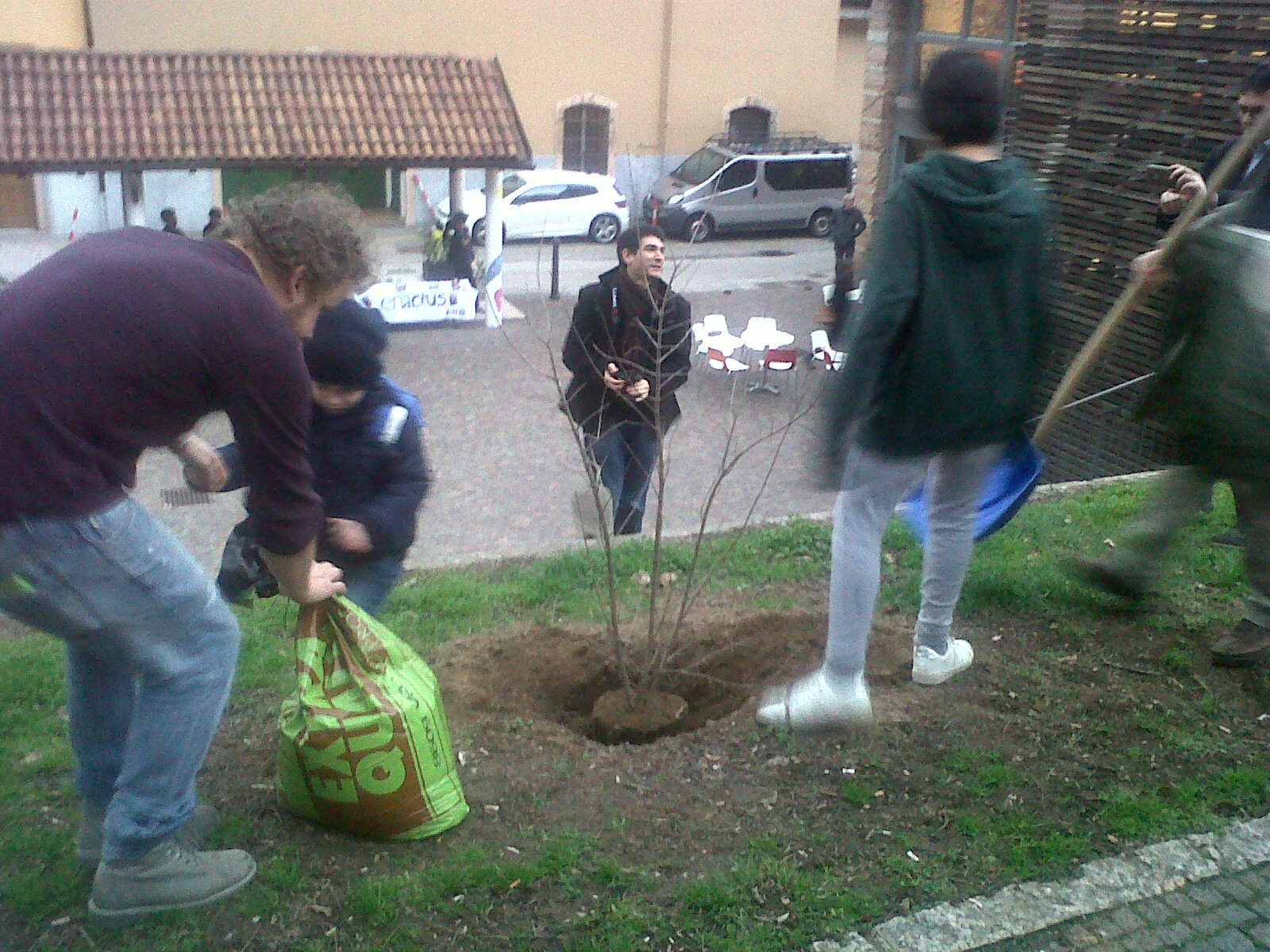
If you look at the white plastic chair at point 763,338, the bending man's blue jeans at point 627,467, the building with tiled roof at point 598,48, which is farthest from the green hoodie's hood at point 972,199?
the building with tiled roof at point 598,48

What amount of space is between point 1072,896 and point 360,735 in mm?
1714

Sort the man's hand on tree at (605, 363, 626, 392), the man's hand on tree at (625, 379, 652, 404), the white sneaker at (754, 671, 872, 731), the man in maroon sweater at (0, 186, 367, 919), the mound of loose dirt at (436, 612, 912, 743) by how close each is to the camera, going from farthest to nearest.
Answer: the man's hand on tree at (625, 379, 652, 404) < the man's hand on tree at (605, 363, 626, 392) < the mound of loose dirt at (436, 612, 912, 743) < the white sneaker at (754, 671, 872, 731) < the man in maroon sweater at (0, 186, 367, 919)

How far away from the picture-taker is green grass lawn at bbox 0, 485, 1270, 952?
2.84m

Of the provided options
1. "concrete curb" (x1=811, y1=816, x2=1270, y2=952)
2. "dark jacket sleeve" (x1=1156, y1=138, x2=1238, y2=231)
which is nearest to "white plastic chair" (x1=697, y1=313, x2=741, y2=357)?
"dark jacket sleeve" (x1=1156, y1=138, x2=1238, y2=231)

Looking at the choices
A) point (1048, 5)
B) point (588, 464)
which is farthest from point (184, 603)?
point (1048, 5)

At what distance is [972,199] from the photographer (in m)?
3.03

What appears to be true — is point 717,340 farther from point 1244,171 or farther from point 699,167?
point 699,167

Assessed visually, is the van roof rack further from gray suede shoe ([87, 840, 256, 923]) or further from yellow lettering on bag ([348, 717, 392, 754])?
gray suede shoe ([87, 840, 256, 923])

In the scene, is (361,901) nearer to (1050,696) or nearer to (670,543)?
(1050,696)

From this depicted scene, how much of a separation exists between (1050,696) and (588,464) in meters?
1.61

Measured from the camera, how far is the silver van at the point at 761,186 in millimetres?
24406

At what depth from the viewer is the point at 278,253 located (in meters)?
2.66

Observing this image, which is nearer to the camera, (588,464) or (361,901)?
(361,901)

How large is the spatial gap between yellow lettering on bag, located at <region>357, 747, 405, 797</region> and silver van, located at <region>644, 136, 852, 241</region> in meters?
21.4
